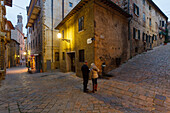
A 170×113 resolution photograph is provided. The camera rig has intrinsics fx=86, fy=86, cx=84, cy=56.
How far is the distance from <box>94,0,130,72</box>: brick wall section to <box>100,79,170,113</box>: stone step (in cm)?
306

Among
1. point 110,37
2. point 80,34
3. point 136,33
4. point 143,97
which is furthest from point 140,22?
point 143,97

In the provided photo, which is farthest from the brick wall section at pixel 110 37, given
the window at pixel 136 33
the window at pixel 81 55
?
the window at pixel 136 33

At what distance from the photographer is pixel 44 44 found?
1348cm

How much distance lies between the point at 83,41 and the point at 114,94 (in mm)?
5384

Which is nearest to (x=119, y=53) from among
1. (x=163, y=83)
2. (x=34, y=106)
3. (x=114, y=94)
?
(x=163, y=83)

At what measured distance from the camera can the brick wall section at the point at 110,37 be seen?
24.7 ft

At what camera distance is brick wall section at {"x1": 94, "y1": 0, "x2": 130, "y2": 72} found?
24.7 feet

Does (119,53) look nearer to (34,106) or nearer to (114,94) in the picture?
(114,94)

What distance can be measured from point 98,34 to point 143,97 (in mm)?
5413

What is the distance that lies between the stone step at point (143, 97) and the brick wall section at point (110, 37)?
306 centimetres

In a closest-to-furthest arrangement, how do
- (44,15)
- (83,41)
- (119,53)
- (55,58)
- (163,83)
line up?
(163,83)
(83,41)
(119,53)
(44,15)
(55,58)

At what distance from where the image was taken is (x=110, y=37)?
8680 millimetres

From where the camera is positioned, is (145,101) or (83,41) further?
(83,41)

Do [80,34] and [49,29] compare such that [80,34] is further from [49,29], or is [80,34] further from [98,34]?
[49,29]
